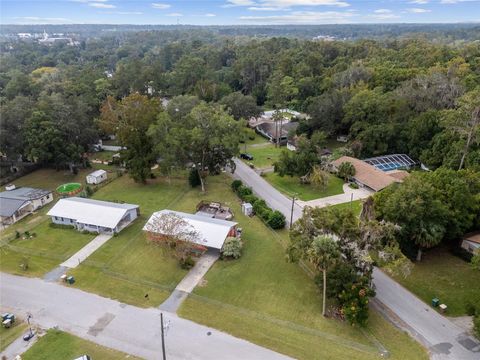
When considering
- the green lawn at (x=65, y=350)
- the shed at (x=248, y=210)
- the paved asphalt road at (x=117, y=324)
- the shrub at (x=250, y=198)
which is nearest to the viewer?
the green lawn at (x=65, y=350)

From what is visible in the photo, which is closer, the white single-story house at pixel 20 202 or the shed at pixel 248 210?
the shed at pixel 248 210

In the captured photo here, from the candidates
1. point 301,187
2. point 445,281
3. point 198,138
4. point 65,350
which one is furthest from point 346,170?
point 65,350

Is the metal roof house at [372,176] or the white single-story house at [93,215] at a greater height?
the metal roof house at [372,176]

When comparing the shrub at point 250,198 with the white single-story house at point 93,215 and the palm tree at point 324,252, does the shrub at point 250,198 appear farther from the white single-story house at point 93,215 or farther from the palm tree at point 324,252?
the palm tree at point 324,252

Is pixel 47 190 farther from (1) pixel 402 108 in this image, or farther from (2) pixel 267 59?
(2) pixel 267 59

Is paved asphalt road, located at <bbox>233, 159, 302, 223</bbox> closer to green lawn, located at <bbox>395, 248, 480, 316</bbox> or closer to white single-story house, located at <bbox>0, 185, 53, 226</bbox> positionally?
green lawn, located at <bbox>395, 248, 480, 316</bbox>

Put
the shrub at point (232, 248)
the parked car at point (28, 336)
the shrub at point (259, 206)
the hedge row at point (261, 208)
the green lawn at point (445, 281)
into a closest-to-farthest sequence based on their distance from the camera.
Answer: the parked car at point (28, 336)
the green lawn at point (445, 281)
the shrub at point (232, 248)
the hedge row at point (261, 208)
the shrub at point (259, 206)

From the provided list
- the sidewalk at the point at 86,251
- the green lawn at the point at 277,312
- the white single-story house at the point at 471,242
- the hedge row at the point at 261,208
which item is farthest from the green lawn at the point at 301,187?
the sidewalk at the point at 86,251
